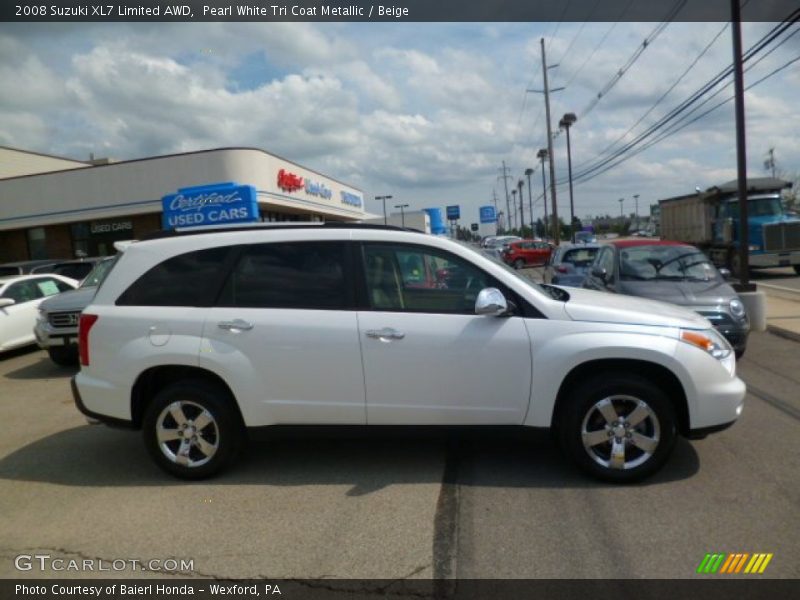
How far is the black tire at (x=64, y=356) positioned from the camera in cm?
962

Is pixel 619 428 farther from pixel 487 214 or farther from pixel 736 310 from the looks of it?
pixel 487 214

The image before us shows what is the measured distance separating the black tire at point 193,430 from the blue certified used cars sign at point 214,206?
23.7 ft

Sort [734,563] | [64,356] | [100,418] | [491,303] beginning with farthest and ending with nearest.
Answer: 1. [64,356]
2. [100,418]
3. [491,303]
4. [734,563]

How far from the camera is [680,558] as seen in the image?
323cm

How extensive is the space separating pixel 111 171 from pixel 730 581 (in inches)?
1132

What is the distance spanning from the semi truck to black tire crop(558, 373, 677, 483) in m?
17.5

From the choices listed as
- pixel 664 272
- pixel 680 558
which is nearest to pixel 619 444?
pixel 680 558

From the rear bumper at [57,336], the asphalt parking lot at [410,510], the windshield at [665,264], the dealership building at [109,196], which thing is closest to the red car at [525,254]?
the dealership building at [109,196]

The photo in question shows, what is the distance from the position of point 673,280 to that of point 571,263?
19.5ft

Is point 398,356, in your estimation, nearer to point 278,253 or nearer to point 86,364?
point 278,253

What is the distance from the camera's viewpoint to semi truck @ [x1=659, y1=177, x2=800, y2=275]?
20.1 metres

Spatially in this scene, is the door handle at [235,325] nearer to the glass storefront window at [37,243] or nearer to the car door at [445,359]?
the car door at [445,359]

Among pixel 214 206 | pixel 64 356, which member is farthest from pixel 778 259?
pixel 64 356

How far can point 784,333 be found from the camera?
9.81 m
